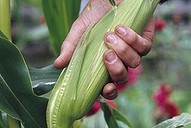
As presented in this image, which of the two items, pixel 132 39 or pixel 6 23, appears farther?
pixel 6 23

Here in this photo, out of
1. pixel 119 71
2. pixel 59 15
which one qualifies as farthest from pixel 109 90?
pixel 59 15

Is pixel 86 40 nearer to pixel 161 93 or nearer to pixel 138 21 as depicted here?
pixel 138 21

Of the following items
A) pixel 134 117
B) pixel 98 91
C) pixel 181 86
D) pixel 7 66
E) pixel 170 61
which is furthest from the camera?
pixel 181 86

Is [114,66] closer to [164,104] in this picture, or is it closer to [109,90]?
[109,90]

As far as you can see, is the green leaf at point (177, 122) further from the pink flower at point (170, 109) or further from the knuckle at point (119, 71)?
the pink flower at point (170, 109)

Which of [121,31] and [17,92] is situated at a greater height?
[121,31]

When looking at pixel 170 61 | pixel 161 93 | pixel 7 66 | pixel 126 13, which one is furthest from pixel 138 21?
pixel 170 61

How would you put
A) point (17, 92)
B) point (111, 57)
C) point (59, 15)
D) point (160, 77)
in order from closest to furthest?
point (111, 57) → point (17, 92) → point (59, 15) → point (160, 77)
